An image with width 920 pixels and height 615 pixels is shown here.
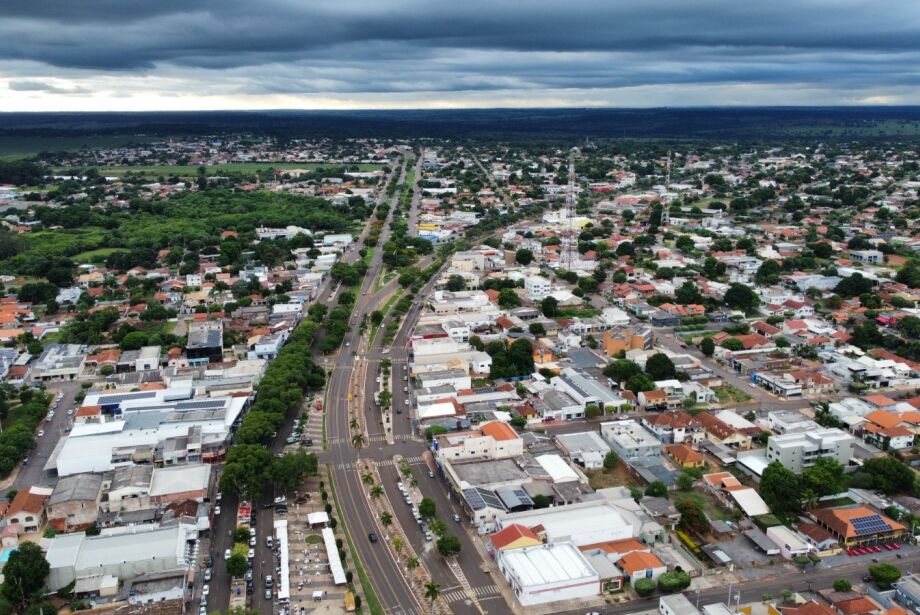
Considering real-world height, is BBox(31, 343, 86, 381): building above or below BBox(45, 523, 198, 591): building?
below

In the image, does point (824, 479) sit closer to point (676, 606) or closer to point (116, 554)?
point (676, 606)

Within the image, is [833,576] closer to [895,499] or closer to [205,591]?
[895,499]

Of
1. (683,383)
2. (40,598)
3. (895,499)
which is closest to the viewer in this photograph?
(40,598)

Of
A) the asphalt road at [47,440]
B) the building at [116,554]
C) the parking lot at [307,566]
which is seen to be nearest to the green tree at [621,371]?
the parking lot at [307,566]

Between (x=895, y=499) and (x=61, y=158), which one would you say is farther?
(x=61, y=158)

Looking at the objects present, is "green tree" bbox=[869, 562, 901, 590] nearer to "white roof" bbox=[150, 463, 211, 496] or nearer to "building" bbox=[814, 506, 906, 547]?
"building" bbox=[814, 506, 906, 547]

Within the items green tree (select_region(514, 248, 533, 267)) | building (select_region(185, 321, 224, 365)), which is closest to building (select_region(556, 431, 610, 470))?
building (select_region(185, 321, 224, 365))

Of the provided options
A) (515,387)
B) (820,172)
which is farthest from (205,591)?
(820,172)
